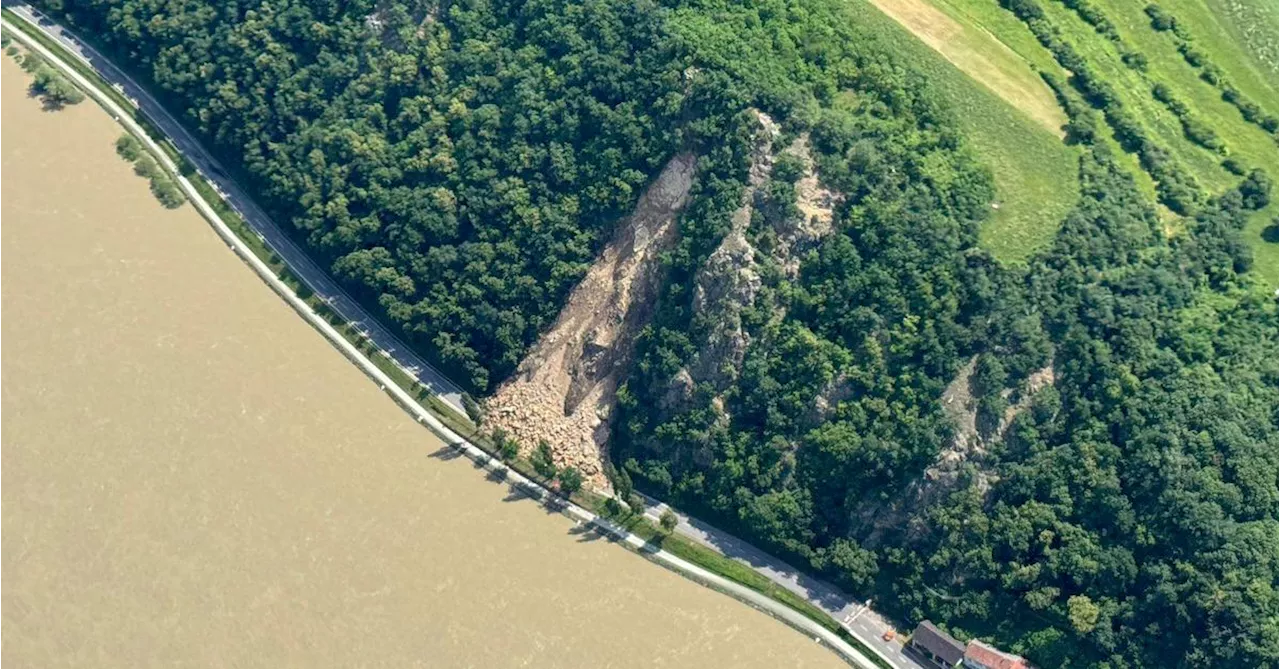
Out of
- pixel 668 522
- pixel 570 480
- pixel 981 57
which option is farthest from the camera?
pixel 981 57

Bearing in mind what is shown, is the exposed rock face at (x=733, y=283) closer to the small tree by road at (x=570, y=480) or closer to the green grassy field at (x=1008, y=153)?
the small tree by road at (x=570, y=480)

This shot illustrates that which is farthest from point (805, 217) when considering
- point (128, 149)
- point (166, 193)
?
point (128, 149)

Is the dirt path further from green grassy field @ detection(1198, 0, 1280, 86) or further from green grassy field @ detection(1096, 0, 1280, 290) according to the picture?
green grassy field @ detection(1198, 0, 1280, 86)

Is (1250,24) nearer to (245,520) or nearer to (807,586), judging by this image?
(807,586)

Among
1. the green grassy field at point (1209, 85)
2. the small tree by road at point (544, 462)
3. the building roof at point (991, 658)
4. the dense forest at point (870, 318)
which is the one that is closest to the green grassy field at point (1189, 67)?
the green grassy field at point (1209, 85)

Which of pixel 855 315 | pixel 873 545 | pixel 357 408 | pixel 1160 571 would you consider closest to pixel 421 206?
pixel 357 408

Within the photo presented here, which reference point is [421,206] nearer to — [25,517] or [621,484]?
[621,484]

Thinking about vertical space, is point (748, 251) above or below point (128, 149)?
above
